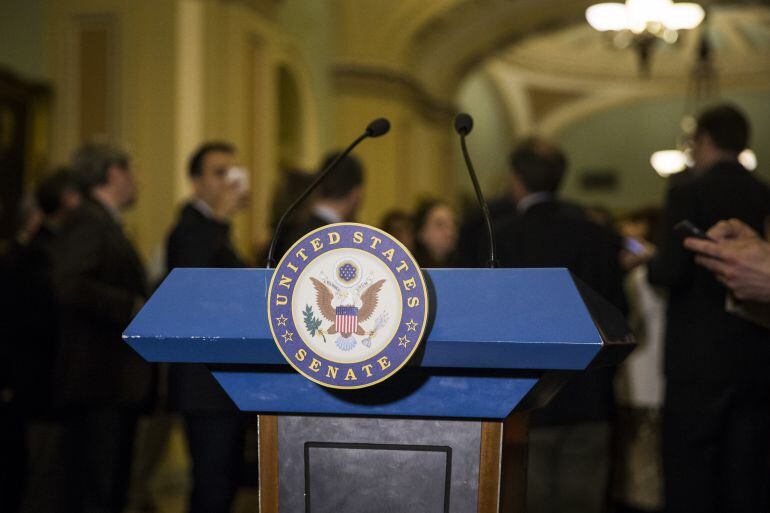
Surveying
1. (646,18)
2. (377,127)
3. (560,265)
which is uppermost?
(646,18)

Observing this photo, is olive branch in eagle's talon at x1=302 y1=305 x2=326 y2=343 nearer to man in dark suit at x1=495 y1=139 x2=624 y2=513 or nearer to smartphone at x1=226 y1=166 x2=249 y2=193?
man in dark suit at x1=495 y1=139 x2=624 y2=513

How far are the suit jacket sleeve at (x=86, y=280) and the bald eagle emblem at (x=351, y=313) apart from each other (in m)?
2.15

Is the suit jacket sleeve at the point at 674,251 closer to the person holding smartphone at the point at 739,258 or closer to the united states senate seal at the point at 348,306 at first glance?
the person holding smartphone at the point at 739,258

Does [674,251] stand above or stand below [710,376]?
above

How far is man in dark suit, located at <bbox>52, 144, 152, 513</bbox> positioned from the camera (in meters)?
3.64

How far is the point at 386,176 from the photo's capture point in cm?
1203

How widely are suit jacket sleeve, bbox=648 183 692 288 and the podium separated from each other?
1.71m

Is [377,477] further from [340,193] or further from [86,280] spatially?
[86,280]

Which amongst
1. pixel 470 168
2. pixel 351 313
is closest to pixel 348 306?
pixel 351 313

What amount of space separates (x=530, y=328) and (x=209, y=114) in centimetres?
586

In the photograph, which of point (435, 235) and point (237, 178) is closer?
point (237, 178)

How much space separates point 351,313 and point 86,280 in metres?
2.27

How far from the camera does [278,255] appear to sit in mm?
3877

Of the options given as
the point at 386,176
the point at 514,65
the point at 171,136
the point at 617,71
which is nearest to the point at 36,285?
the point at 171,136
